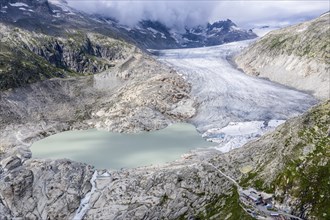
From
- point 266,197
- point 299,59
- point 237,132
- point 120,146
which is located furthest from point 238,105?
point 266,197

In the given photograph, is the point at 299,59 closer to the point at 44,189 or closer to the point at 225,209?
the point at 225,209

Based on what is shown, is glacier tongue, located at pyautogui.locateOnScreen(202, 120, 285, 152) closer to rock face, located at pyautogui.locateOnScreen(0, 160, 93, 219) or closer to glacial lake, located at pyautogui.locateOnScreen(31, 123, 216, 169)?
glacial lake, located at pyautogui.locateOnScreen(31, 123, 216, 169)

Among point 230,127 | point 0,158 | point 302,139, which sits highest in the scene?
point 302,139

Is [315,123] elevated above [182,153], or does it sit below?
above

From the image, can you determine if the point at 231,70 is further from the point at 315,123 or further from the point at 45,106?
the point at 315,123

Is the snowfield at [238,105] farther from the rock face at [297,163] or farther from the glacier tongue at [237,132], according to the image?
the rock face at [297,163]

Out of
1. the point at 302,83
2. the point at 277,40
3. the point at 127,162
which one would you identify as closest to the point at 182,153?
the point at 127,162

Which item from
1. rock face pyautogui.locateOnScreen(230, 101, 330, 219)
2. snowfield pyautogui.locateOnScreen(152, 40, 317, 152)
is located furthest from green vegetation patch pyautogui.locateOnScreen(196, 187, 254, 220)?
snowfield pyautogui.locateOnScreen(152, 40, 317, 152)
